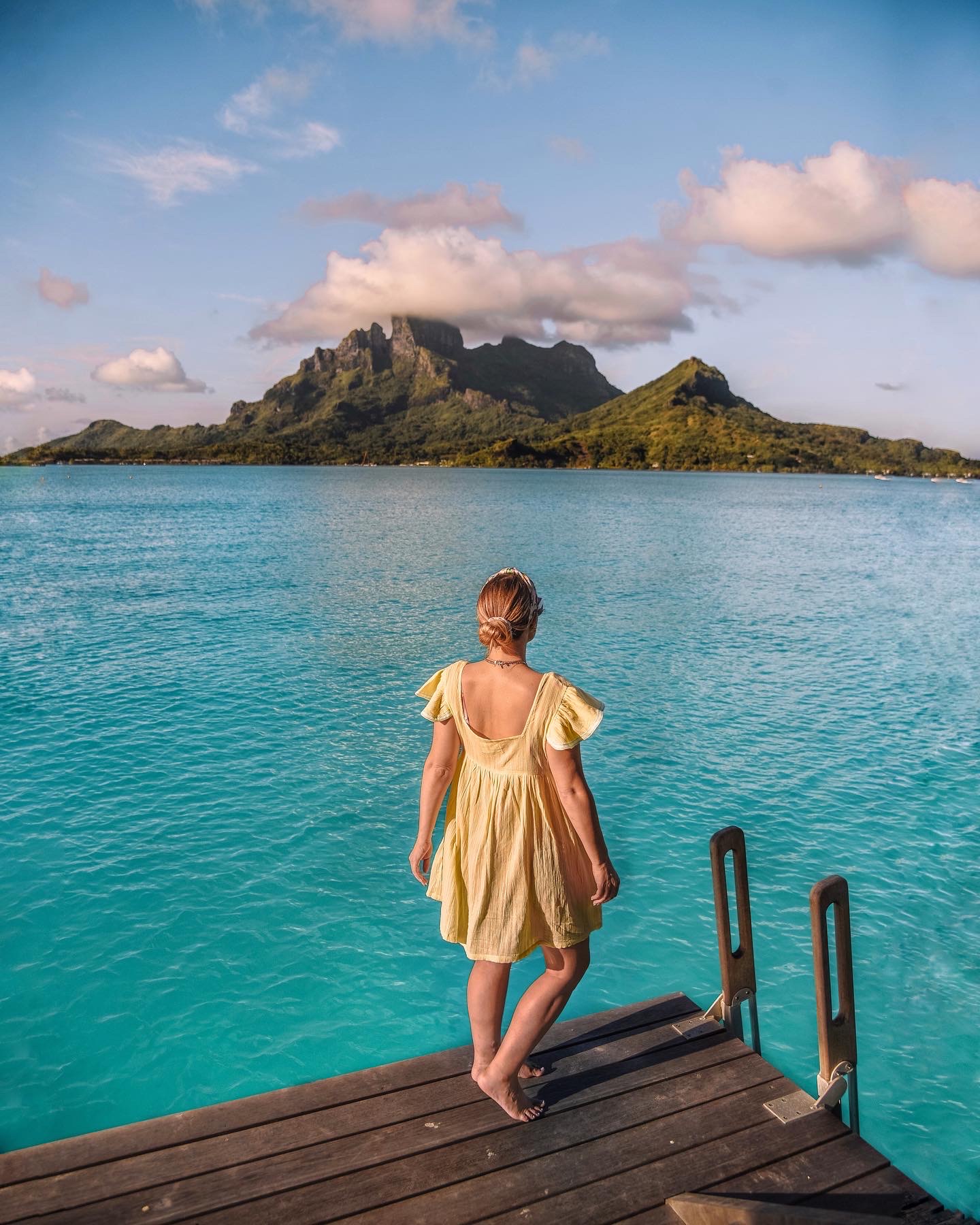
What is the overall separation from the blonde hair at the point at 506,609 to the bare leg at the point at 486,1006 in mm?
1705

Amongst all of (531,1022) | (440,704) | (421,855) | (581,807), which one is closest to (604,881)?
(581,807)

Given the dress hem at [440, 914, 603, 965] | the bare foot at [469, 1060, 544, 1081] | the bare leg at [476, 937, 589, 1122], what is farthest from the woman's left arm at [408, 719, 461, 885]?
the bare foot at [469, 1060, 544, 1081]

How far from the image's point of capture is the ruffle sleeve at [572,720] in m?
3.64

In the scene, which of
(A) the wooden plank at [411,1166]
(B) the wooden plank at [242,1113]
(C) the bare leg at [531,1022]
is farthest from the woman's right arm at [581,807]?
(B) the wooden plank at [242,1113]

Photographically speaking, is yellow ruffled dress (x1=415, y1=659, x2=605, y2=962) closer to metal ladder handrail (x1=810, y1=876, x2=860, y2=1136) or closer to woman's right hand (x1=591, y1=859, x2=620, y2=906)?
woman's right hand (x1=591, y1=859, x2=620, y2=906)

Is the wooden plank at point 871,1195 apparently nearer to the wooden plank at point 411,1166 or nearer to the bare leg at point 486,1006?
the wooden plank at point 411,1166

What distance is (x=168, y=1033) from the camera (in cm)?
734

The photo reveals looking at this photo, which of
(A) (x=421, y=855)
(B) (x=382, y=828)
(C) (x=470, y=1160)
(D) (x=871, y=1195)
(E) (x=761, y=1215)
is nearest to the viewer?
(E) (x=761, y=1215)

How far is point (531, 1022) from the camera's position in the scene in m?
3.95

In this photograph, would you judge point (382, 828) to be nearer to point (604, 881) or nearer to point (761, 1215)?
point (604, 881)

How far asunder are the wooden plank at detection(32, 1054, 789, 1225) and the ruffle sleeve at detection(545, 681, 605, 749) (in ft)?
6.81

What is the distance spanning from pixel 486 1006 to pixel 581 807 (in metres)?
1.27

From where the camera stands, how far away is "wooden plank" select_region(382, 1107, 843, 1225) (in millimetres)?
3502

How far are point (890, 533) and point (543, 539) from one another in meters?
33.4
